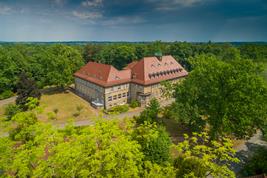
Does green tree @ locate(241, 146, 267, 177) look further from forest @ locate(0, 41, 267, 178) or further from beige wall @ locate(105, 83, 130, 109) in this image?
beige wall @ locate(105, 83, 130, 109)

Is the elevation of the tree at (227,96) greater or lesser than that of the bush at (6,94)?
greater

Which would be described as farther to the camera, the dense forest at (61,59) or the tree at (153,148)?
the dense forest at (61,59)

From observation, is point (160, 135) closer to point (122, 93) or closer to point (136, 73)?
point (122, 93)

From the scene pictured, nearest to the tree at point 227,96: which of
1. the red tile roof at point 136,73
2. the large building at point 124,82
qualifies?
the large building at point 124,82

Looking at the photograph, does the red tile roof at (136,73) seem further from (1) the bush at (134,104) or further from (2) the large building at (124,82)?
(1) the bush at (134,104)

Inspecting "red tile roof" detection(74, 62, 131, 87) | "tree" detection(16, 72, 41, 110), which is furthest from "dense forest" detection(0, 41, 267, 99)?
"tree" detection(16, 72, 41, 110)

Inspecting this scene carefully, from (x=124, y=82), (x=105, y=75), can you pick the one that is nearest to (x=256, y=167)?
(x=124, y=82)
